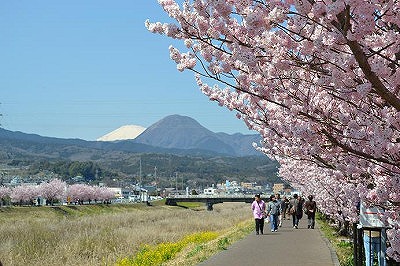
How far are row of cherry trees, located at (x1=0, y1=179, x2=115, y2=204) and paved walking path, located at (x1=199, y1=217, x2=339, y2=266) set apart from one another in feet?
331

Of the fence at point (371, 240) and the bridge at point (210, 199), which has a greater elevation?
the fence at point (371, 240)

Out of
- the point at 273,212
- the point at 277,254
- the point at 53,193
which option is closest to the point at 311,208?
the point at 273,212

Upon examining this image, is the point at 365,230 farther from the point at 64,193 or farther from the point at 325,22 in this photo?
the point at 64,193

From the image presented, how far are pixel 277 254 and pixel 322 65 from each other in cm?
1000

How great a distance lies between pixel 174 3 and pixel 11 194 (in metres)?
118

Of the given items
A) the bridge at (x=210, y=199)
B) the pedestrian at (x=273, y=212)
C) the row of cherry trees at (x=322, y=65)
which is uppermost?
the row of cherry trees at (x=322, y=65)

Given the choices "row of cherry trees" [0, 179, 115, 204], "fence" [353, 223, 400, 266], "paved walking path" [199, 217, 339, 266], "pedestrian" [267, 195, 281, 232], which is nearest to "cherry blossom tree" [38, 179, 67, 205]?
"row of cherry trees" [0, 179, 115, 204]

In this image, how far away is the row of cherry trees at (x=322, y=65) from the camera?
469 cm

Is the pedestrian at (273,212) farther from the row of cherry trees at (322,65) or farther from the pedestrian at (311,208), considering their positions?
the row of cherry trees at (322,65)

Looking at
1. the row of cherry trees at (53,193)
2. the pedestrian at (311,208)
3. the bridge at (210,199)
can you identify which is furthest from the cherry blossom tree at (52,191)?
the pedestrian at (311,208)

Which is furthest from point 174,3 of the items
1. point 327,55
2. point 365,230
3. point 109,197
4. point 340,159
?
point 109,197

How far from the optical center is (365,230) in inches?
344

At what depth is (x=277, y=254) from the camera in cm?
1532

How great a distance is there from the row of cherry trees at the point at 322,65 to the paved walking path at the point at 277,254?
5.09 meters
